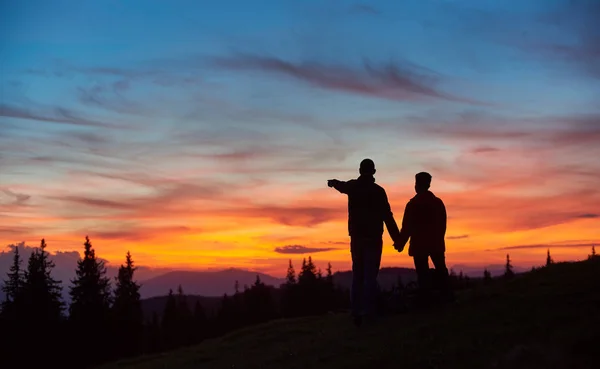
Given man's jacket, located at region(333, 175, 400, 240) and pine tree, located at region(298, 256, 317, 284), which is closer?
man's jacket, located at region(333, 175, 400, 240)

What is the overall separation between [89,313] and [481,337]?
5823cm

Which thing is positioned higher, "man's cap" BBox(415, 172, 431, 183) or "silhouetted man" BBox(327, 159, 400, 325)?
"man's cap" BBox(415, 172, 431, 183)

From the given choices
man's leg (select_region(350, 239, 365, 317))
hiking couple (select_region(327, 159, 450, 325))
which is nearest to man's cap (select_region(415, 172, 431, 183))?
hiking couple (select_region(327, 159, 450, 325))

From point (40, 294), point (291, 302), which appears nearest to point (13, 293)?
point (40, 294)

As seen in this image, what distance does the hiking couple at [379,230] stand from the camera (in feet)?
52.6

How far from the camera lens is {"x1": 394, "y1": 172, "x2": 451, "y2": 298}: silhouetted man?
52.9 ft

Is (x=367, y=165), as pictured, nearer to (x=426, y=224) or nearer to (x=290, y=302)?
(x=426, y=224)

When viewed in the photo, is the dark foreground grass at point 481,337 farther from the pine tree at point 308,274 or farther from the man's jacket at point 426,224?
the pine tree at point 308,274

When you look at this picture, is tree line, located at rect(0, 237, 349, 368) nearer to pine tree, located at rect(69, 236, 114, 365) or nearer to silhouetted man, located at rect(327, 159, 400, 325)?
pine tree, located at rect(69, 236, 114, 365)

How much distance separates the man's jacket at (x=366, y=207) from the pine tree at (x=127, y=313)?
56675 mm

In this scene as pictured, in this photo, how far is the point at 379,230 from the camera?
16.1 metres

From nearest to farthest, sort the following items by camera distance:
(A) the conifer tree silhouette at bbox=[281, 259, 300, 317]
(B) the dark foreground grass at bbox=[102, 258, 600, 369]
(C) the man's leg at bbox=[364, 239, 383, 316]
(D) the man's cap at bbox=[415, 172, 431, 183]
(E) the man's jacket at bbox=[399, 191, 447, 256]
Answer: (B) the dark foreground grass at bbox=[102, 258, 600, 369]
(C) the man's leg at bbox=[364, 239, 383, 316]
(E) the man's jacket at bbox=[399, 191, 447, 256]
(D) the man's cap at bbox=[415, 172, 431, 183]
(A) the conifer tree silhouette at bbox=[281, 259, 300, 317]

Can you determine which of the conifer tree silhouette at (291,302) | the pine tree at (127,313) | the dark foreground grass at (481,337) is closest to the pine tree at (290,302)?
the conifer tree silhouette at (291,302)

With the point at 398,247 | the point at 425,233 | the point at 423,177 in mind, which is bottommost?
the point at 398,247
